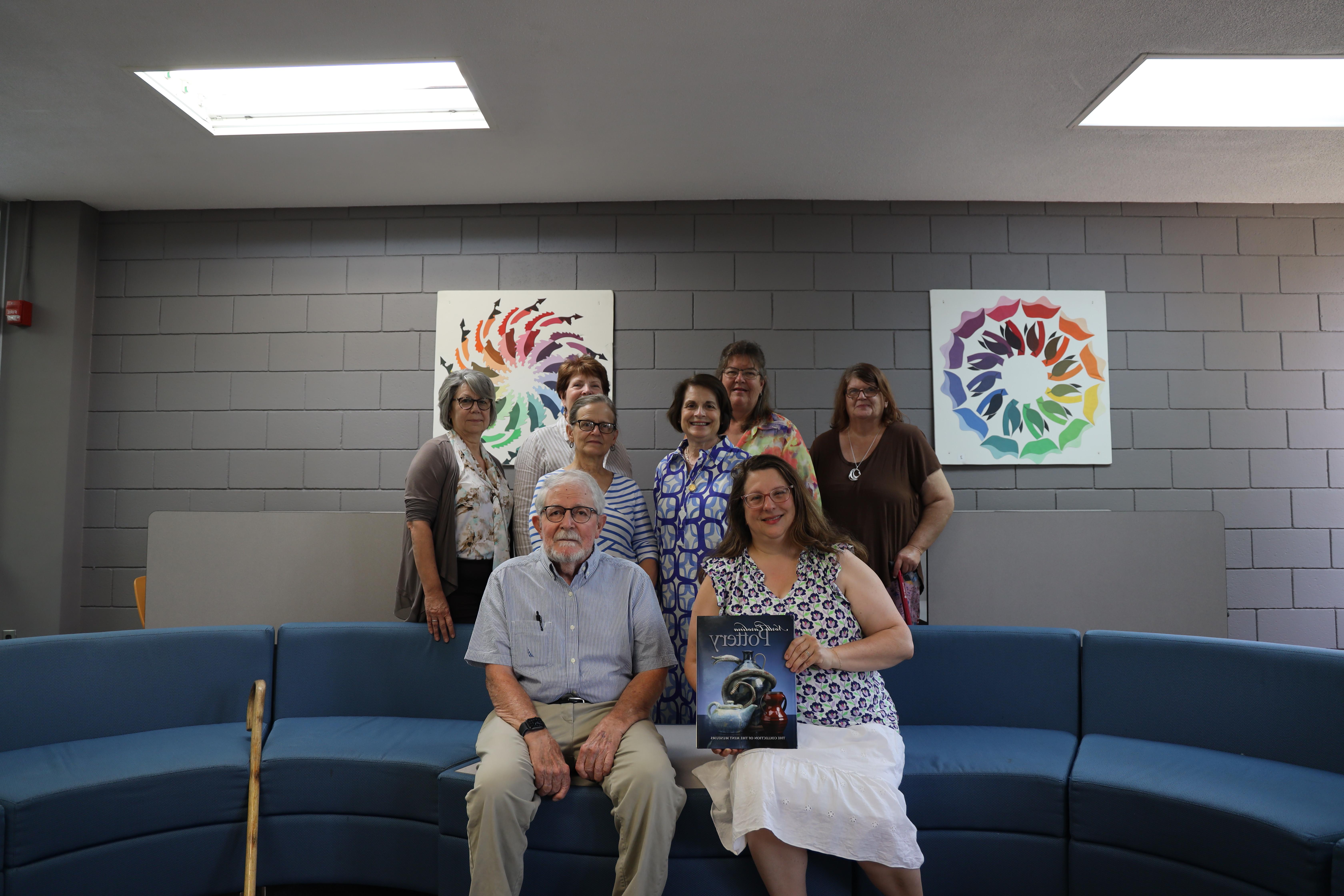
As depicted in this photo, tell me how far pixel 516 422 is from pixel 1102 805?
3.13 meters

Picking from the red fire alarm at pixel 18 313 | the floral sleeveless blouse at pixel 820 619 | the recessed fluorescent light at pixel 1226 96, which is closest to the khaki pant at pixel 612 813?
the floral sleeveless blouse at pixel 820 619

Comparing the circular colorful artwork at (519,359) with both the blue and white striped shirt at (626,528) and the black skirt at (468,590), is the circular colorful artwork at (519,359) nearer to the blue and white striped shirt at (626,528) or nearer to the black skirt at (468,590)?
the black skirt at (468,590)

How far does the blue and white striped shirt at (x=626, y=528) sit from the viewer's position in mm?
2787

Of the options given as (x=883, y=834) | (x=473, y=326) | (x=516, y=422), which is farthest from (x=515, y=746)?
(x=473, y=326)

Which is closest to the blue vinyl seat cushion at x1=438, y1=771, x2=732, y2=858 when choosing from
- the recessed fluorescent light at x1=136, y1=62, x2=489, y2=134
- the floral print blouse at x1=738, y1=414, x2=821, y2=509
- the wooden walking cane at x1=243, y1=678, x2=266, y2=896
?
the wooden walking cane at x1=243, y1=678, x2=266, y2=896

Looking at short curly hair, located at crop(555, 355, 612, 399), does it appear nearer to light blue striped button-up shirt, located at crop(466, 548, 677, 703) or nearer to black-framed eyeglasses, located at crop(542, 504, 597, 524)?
black-framed eyeglasses, located at crop(542, 504, 597, 524)

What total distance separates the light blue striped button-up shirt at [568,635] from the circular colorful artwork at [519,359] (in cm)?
204

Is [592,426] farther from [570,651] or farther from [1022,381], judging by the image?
[1022,381]

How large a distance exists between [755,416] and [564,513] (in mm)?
1007

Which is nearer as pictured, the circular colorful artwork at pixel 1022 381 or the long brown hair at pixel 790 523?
the long brown hair at pixel 790 523

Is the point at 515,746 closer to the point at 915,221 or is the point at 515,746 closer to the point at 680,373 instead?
the point at 680,373

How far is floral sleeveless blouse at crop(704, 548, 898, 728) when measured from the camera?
7.59ft

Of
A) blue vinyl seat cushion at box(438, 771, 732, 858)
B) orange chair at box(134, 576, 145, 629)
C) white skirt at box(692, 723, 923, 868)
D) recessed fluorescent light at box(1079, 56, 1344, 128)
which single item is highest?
recessed fluorescent light at box(1079, 56, 1344, 128)

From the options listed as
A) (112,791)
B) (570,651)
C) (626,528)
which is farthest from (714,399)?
(112,791)
